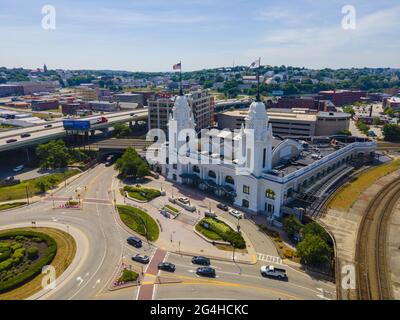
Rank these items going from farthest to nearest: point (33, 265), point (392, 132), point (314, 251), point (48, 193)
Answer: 1. point (392, 132)
2. point (48, 193)
3. point (33, 265)
4. point (314, 251)

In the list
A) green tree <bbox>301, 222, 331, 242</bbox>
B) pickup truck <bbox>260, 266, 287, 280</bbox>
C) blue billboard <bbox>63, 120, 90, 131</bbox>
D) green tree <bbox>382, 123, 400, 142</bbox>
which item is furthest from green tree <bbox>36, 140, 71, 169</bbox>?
green tree <bbox>382, 123, 400, 142</bbox>

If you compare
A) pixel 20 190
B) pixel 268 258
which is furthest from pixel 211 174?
pixel 20 190

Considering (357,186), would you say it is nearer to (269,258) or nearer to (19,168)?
(269,258)

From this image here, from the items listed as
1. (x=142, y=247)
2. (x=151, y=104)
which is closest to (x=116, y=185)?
(x=142, y=247)

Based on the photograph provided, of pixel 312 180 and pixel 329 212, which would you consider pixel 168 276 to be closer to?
pixel 329 212

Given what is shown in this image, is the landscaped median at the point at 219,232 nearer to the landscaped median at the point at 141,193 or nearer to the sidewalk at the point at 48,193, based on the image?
the landscaped median at the point at 141,193

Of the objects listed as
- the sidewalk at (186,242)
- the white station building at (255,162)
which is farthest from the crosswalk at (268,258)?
the white station building at (255,162)

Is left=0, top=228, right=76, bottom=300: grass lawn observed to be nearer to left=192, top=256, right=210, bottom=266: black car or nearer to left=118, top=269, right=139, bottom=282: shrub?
left=118, top=269, right=139, bottom=282: shrub
